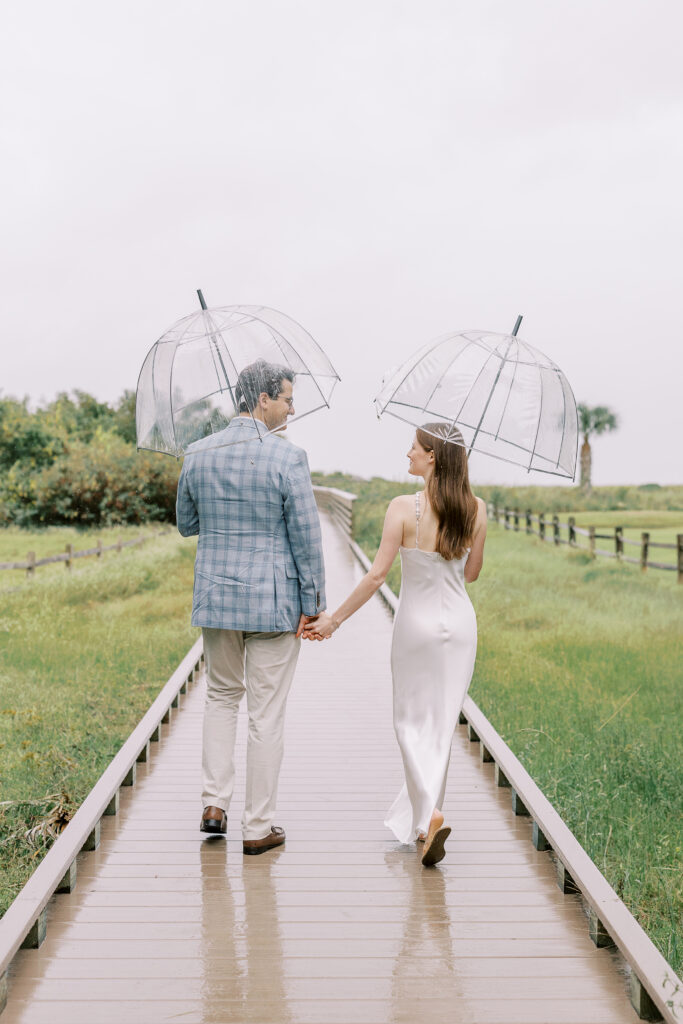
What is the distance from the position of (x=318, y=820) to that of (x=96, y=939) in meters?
1.53

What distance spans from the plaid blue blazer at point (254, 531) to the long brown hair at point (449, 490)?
0.47 m

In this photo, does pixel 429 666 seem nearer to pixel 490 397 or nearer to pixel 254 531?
pixel 254 531

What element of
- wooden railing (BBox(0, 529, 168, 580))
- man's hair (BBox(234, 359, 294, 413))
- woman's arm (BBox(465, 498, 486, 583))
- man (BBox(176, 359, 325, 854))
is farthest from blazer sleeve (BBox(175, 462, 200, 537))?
wooden railing (BBox(0, 529, 168, 580))

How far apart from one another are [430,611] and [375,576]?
12.7 inches

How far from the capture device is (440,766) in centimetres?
412

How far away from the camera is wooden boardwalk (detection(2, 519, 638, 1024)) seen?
3.01m

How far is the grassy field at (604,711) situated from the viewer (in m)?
5.48

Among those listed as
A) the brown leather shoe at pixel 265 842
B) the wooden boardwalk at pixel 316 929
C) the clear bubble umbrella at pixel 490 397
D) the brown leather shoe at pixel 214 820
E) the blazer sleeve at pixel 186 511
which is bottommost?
the wooden boardwalk at pixel 316 929

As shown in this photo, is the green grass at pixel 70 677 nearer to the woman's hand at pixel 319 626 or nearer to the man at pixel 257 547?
the man at pixel 257 547

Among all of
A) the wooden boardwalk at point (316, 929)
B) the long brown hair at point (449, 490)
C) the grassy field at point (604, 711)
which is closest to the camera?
the wooden boardwalk at point (316, 929)

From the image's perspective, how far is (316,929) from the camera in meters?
3.51

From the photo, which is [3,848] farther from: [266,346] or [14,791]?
[266,346]

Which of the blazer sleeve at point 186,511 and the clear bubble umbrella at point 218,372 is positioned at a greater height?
the clear bubble umbrella at point 218,372

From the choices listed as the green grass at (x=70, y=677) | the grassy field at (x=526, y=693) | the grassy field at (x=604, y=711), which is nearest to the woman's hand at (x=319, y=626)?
the grassy field at (x=604, y=711)
